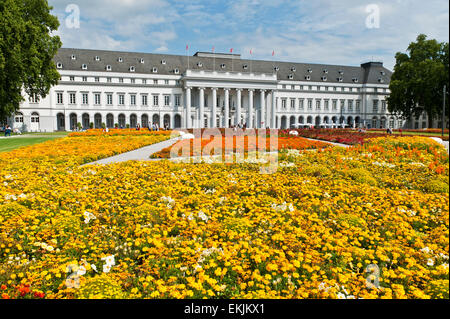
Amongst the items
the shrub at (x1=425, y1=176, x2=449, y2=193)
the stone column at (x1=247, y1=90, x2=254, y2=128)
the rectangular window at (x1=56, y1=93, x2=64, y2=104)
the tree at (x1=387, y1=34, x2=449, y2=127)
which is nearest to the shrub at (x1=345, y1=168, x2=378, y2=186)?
the shrub at (x1=425, y1=176, x2=449, y2=193)

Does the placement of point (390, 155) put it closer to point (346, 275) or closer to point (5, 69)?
point (346, 275)

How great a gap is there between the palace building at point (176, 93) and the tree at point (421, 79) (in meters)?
26.2

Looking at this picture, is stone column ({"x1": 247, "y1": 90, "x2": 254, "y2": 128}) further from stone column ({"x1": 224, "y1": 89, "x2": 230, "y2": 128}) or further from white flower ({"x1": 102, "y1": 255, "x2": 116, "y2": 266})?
white flower ({"x1": 102, "y1": 255, "x2": 116, "y2": 266})

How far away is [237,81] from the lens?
2699 inches

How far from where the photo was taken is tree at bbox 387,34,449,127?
144 feet

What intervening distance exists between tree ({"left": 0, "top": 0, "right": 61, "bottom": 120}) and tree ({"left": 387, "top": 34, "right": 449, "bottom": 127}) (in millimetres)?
45988

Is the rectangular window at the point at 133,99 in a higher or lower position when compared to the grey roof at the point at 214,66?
lower

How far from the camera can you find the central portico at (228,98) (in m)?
66.7

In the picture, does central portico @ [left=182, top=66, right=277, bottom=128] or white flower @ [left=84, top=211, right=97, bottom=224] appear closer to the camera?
white flower @ [left=84, top=211, right=97, bottom=224]

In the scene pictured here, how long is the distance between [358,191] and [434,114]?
50340 mm

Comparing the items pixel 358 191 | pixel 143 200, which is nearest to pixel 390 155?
pixel 358 191

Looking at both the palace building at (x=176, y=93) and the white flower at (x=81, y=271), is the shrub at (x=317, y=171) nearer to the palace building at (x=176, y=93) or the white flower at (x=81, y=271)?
the white flower at (x=81, y=271)

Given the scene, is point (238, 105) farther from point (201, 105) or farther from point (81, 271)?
point (81, 271)

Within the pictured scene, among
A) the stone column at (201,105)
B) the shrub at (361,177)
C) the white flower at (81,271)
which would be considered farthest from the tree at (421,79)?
the white flower at (81,271)
